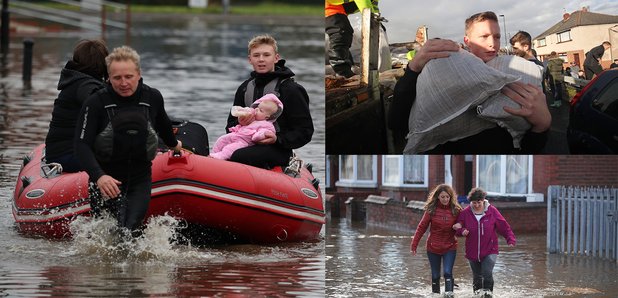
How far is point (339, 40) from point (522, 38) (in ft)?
3.12

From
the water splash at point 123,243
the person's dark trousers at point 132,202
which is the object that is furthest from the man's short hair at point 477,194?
the water splash at point 123,243

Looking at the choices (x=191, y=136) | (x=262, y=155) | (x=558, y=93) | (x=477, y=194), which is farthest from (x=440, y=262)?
(x=191, y=136)

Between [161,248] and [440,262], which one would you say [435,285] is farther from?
[161,248]

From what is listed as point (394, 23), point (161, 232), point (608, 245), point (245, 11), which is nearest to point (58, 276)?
point (161, 232)

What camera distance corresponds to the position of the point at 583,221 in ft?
31.6

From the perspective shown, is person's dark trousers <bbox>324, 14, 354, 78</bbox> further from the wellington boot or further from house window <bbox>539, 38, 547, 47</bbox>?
the wellington boot

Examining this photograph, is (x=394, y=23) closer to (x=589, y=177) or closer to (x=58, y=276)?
(x=589, y=177)

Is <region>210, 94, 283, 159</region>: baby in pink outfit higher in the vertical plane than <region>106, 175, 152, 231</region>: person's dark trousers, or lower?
higher

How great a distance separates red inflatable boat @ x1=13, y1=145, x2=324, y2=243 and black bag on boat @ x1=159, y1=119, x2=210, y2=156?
2.27 feet

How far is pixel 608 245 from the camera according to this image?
9727 millimetres

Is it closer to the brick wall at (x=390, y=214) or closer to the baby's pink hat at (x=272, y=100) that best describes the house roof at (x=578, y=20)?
the brick wall at (x=390, y=214)

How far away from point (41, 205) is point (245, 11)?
4822 cm

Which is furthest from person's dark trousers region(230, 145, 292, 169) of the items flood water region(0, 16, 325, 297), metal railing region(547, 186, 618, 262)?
metal railing region(547, 186, 618, 262)

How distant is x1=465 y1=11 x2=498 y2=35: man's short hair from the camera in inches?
300
